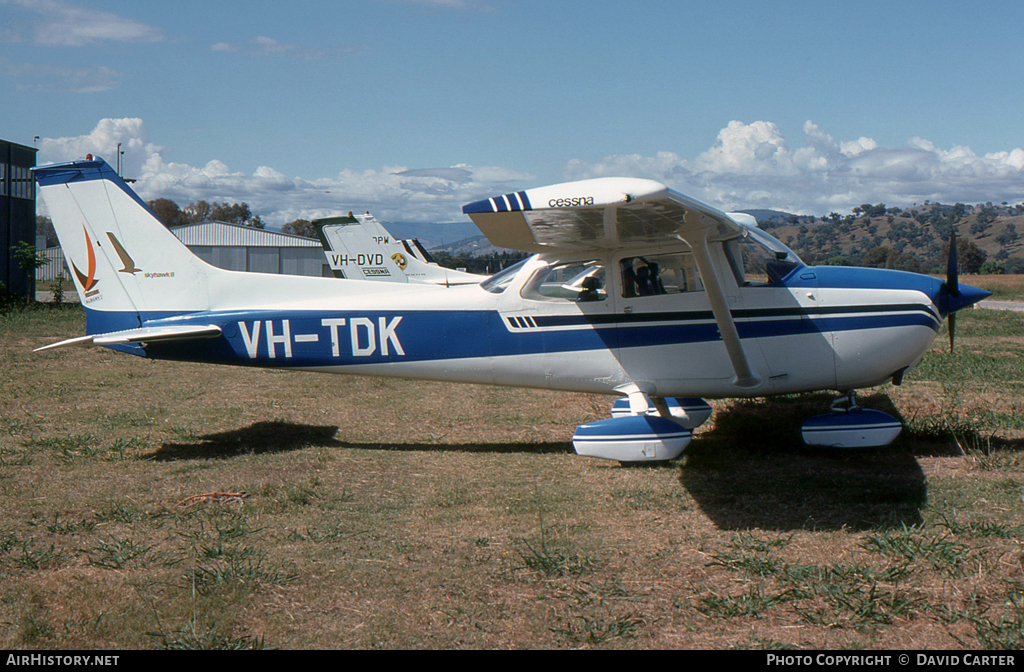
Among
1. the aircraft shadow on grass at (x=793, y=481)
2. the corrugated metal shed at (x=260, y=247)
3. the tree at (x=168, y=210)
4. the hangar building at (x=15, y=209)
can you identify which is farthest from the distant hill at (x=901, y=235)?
the aircraft shadow on grass at (x=793, y=481)

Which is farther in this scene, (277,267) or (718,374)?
(277,267)

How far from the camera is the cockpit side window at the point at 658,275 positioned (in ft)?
21.2

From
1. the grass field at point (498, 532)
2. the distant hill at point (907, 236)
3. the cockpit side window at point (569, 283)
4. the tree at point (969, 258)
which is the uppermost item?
the distant hill at point (907, 236)

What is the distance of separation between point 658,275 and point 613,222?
5.32 feet

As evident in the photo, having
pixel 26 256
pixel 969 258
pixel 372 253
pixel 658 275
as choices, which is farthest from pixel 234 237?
pixel 969 258

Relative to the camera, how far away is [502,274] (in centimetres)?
707

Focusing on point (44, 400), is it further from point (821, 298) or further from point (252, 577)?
point (821, 298)

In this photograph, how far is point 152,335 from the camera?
275 inches

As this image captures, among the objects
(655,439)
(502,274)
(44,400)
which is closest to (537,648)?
(655,439)

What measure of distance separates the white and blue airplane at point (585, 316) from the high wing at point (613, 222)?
0.03m

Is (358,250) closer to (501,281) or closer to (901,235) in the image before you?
(501,281)

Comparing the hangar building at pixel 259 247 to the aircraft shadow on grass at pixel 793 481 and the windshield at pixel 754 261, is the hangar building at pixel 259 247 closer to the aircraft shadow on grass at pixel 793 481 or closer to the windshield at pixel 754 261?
the aircraft shadow on grass at pixel 793 481

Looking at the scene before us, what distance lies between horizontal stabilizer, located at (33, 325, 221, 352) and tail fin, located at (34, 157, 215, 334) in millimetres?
303
